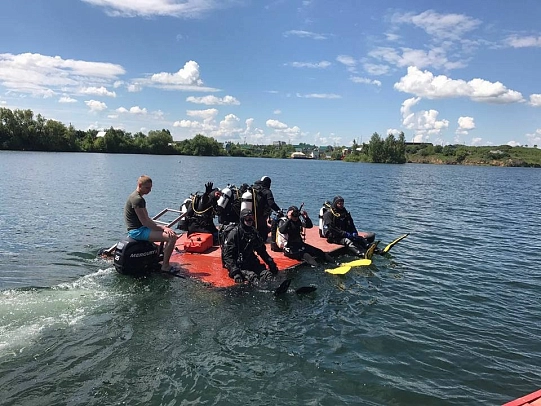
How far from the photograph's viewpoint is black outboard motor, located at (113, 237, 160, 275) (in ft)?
30.7

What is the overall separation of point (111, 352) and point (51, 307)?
226 centimetres

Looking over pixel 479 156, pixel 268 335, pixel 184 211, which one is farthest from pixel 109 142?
pixel 479 156

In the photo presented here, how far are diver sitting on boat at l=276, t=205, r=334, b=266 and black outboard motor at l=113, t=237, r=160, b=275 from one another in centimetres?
362

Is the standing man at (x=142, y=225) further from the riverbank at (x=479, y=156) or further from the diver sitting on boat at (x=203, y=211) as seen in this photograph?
the riverbank at (x=479, y=156)

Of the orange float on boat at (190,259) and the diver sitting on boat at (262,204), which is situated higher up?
the diver sitting on boat at (262,204)

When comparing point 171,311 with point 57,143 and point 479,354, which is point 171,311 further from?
point 57,143

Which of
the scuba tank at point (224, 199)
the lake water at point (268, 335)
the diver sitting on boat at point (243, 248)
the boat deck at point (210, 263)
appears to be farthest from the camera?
the scuba tank at point (224, 199)

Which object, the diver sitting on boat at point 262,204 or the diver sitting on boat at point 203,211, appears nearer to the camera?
the diver sitting on boat at point 262,204

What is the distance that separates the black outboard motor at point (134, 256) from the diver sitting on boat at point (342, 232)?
232 inches

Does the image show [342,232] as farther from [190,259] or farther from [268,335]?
[268,335]

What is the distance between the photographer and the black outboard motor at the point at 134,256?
9.34 m

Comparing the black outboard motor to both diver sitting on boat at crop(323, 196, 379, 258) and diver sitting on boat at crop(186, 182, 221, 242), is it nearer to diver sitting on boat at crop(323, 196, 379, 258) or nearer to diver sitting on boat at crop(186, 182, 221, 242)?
diver sitting on boat at crop(186, 182, 221, 242)

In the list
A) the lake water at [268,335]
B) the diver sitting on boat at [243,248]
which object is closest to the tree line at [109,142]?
the lake water at [268,335]

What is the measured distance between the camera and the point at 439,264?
43.5ft
